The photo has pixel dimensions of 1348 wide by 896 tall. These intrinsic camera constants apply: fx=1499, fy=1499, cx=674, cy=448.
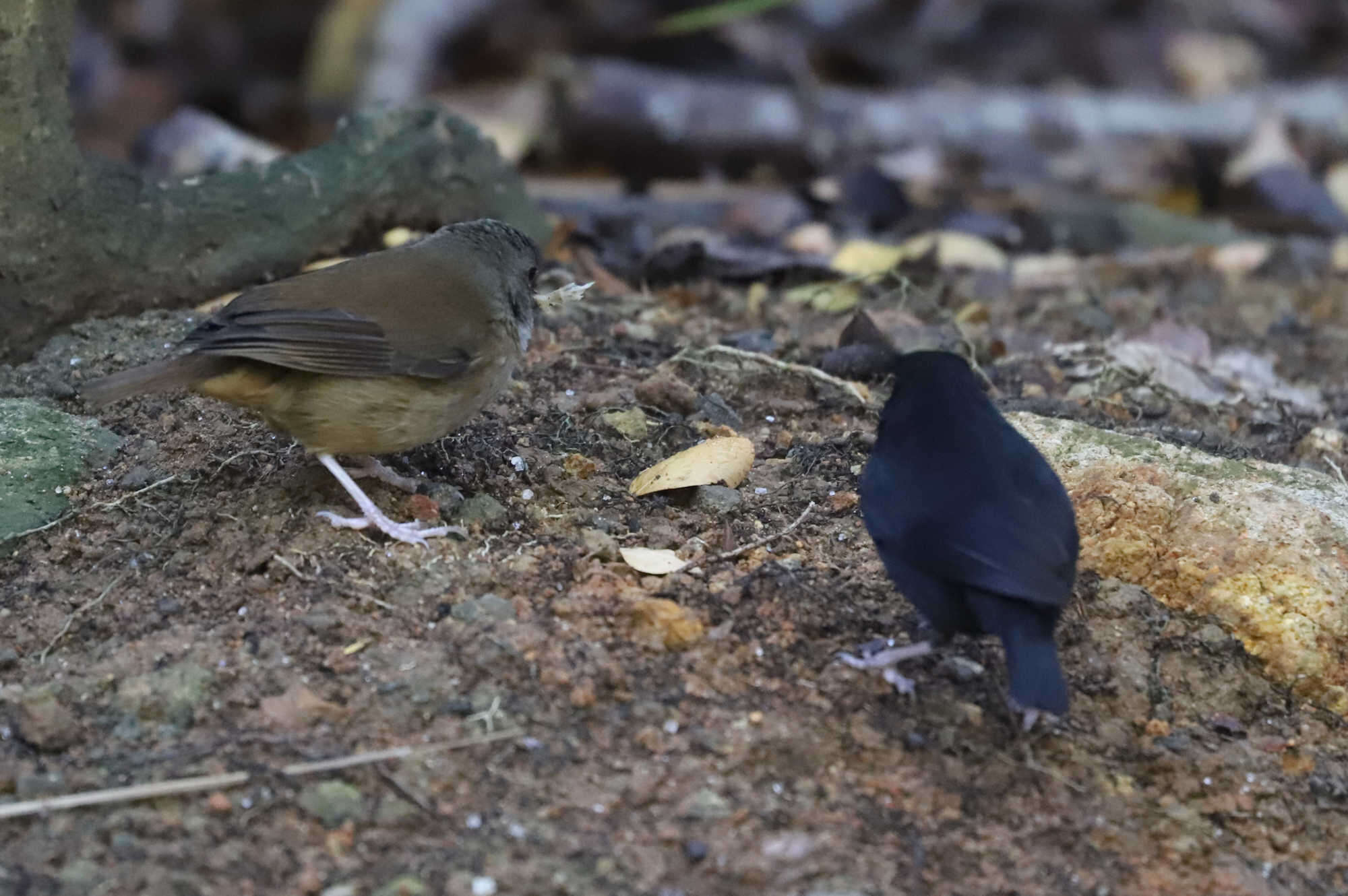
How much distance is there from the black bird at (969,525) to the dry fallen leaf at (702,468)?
0.66 meters

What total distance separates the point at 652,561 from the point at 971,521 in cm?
90

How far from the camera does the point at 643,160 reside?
29.0 ft

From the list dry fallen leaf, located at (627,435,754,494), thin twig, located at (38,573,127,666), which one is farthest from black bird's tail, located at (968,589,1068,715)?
thin twig, located at (38,573,127,666)

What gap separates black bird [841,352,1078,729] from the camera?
10.5 ft

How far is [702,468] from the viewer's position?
430 cm

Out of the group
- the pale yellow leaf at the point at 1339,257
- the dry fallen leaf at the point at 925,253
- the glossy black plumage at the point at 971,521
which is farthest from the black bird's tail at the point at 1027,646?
the pale yellow leaf at the point at 1339,257

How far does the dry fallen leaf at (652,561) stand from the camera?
3.82 meters

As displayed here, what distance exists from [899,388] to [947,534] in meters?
0.60

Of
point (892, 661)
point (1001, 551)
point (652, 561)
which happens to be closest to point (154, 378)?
point (652, 561)

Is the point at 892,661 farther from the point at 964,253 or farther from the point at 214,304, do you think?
the point at 964,253

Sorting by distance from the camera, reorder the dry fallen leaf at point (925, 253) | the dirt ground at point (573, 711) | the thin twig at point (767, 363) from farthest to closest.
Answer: the dry fallen leaf at point (925, 253)
the thin twig at point (767, 363)
the dirt ground at point (573, 711)

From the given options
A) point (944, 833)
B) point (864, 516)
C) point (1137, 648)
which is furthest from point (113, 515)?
point (1137, 648)

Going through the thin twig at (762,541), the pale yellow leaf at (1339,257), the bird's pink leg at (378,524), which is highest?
the bird's pink leg at (378,524)

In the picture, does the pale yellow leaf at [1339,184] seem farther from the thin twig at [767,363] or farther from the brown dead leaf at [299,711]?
the brown dead leaf at [299,711]
